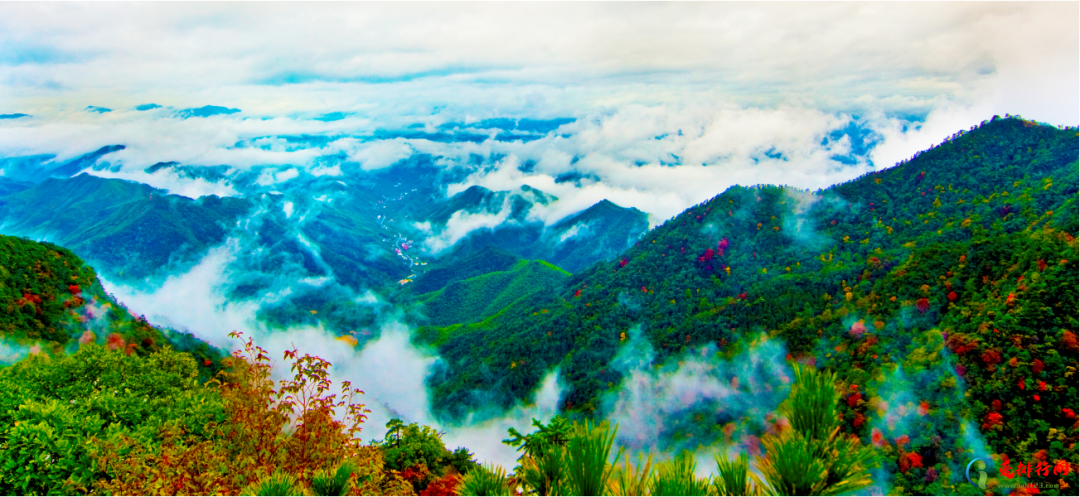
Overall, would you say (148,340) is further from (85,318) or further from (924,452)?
(924,452)

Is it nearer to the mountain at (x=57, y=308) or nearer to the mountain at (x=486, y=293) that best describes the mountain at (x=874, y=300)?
the mountain at (x=486, y=293)

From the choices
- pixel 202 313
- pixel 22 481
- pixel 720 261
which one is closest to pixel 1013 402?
pixel 22 481

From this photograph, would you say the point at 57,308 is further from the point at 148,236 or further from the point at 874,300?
the point at 148,236

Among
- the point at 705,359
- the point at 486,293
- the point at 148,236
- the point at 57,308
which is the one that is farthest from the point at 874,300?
the point at 148,236

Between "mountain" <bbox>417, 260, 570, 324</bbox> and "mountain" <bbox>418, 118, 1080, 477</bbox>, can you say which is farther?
"mountain" <bbox>417, 260, 570, 324</bbox>

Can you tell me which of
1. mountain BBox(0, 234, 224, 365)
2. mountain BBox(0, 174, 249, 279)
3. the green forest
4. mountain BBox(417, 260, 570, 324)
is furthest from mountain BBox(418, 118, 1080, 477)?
mountain BBox(0, 174, 249, 279)


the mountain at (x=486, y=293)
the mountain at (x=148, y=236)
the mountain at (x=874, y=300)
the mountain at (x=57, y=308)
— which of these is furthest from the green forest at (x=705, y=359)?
the mountain at (x=148, y=236)

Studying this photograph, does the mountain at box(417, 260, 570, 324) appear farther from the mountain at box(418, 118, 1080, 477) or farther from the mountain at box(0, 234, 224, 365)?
the mountain at box(0, 234, 224, 365)
